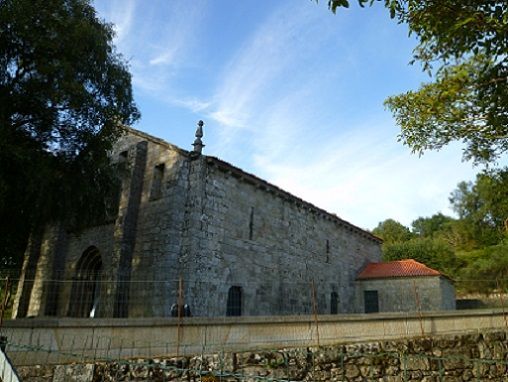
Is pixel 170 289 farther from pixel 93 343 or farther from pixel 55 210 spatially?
pixel 93 343

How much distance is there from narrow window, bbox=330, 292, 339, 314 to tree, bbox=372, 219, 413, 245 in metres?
41.0

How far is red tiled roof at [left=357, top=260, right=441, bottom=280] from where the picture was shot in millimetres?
22672

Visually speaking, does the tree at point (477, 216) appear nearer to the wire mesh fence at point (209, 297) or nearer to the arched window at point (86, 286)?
the wire mesh fence at point (209, 297)

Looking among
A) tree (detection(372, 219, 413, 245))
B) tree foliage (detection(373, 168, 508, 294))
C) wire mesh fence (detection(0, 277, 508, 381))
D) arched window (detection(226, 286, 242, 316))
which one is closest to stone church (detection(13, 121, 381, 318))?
arched window (detection(226, 286, 242, 316))

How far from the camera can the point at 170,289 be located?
1370cm

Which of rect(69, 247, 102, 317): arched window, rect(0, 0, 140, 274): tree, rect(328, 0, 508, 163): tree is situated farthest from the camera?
rect(69, 247, 102, 317): arched window

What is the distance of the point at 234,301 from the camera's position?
50.9ft

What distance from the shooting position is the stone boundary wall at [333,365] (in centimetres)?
739

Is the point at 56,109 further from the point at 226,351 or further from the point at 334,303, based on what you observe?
the point at 334,303

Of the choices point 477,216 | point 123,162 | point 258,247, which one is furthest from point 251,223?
point 477,216

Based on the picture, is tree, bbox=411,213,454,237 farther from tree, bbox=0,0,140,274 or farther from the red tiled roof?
tree, bbox=0,0,140,274

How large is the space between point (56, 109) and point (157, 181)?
5060 mm

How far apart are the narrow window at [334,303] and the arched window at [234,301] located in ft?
25.6

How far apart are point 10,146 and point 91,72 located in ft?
11.7
